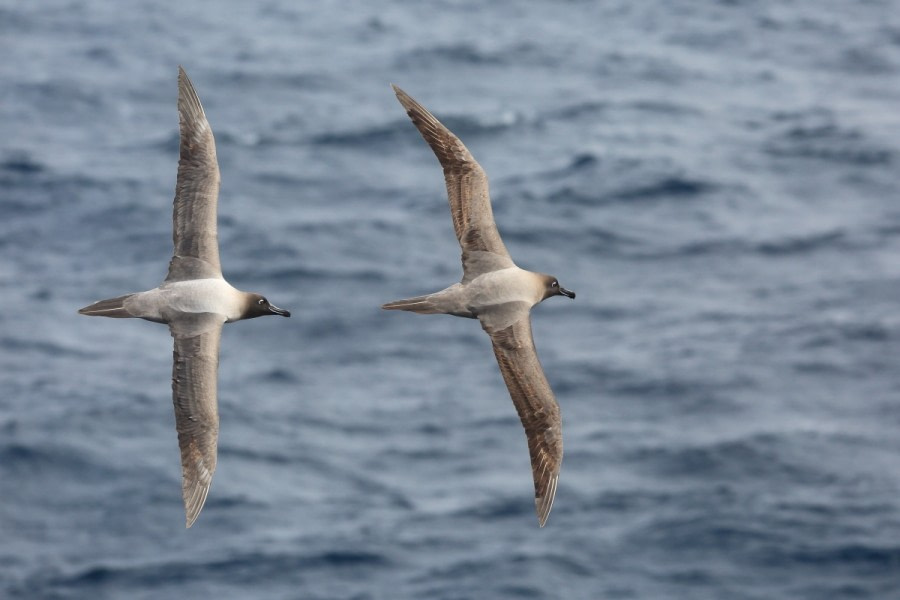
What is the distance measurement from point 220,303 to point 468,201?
3.67 m

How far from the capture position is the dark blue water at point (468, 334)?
48.7 meters

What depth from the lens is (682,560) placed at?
47531 millimetres

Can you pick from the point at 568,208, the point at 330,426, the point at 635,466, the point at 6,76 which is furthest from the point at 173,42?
the point at 635,466

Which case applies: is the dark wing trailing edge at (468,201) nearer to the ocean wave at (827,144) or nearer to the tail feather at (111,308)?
the tail feather at (111,308)

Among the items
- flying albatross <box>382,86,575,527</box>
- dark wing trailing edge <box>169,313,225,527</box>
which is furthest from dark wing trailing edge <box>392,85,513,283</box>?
dark wing trailing edge <box>169,313,225,527</box>

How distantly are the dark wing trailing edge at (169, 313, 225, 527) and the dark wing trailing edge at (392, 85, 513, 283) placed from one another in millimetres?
3423

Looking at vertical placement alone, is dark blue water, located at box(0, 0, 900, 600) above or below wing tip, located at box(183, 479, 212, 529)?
above

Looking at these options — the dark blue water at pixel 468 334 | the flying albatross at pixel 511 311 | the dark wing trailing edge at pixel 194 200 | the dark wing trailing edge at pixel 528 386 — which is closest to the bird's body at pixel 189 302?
the dark wing trailing edge at pixel 194 200

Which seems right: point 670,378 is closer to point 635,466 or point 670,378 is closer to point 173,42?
point 635,466

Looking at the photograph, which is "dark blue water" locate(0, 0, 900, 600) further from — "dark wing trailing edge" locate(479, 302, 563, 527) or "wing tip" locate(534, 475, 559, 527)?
"wing tip" locate(534, 475, 559, 527)

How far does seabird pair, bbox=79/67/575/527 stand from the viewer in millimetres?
20953

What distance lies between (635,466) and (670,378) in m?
4.40

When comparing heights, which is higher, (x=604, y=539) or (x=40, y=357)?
(x=40, y=357)

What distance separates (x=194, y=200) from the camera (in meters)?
21.7
